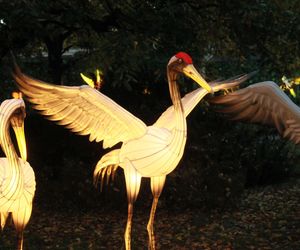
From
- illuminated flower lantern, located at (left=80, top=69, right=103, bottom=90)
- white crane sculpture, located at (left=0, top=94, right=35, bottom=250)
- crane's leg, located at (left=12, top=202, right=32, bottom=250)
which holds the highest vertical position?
illuminated flower lantern, located at (left=80, top=69, right=103, bottom=90)

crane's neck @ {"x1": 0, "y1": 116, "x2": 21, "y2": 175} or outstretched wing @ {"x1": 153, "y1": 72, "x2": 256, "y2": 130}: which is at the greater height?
outstretched wing @ {"x1": 153, "y1": 72, "x2": 256, "y2": 130}

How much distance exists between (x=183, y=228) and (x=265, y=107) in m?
2.75

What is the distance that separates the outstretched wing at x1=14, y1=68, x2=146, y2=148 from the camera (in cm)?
384

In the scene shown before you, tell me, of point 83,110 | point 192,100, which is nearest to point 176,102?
point 192,100

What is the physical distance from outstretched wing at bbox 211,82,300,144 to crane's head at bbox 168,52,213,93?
549 millimetres

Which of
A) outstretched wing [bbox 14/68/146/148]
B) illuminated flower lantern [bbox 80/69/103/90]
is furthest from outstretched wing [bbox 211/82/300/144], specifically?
illuminated flower lantern [bbox 80/69/103/90]

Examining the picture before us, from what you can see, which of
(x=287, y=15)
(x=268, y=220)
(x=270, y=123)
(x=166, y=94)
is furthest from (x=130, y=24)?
(x=268, y=220)

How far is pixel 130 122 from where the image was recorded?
13.3ft

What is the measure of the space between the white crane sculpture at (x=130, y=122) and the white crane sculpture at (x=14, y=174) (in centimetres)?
17

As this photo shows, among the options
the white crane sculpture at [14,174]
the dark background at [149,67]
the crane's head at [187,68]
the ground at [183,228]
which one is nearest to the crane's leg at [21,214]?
the white crane sculpture at [14,174]

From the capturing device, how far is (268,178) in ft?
31.0

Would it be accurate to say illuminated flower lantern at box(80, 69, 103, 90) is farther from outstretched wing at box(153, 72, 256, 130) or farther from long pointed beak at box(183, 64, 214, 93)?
long pointed beak at box(183, 64, 214, 93)

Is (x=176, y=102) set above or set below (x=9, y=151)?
above

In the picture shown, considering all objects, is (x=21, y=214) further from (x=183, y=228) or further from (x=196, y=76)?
(x=183, y=228)
